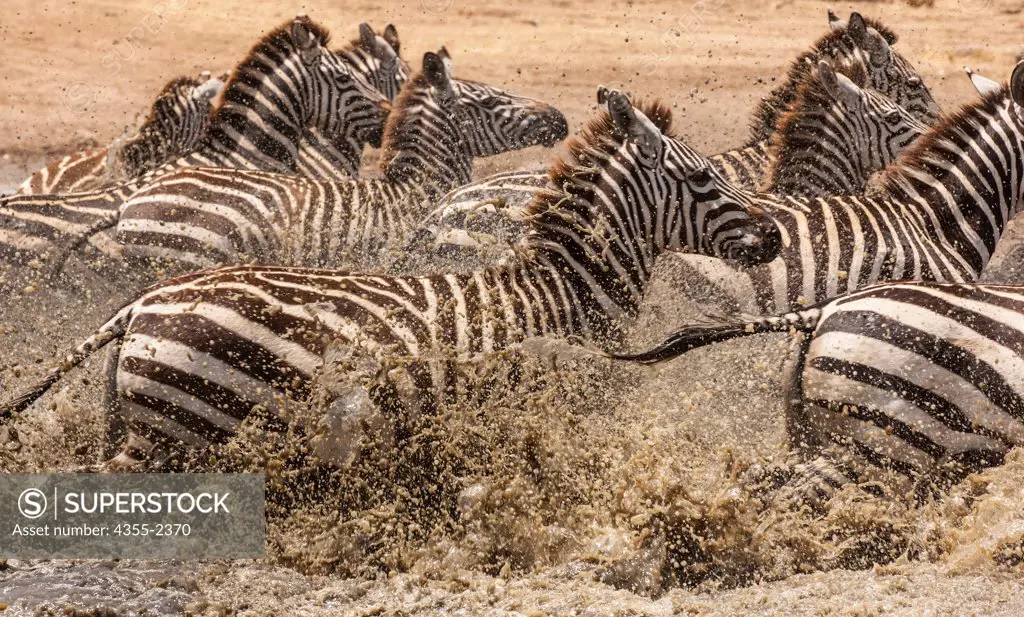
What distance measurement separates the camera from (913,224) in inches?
241

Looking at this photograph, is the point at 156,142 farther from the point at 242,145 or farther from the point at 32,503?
the point at 32,503

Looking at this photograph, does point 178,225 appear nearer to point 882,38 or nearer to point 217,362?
point 217,362

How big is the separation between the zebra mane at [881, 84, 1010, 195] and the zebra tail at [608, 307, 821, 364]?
198cm

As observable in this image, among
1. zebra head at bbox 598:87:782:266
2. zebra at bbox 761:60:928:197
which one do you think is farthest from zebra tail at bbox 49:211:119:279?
zebra at bbox 761:60:928:197

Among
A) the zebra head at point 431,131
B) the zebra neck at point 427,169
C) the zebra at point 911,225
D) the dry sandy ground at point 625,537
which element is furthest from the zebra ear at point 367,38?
the zebra at point 911,225

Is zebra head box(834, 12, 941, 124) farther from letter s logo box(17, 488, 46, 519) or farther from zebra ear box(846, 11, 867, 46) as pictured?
letter s logo box(17, 488, 46, 519)

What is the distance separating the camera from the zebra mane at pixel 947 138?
6.22 meters

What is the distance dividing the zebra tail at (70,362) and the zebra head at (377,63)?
571 centimetres

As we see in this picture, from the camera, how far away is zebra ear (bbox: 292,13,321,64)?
8.52 metres

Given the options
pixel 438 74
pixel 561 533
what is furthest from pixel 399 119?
pixel 561 533

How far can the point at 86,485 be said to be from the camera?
473 cm

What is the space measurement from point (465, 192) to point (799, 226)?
219 cm

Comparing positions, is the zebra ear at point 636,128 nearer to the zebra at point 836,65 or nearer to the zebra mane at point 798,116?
the zebra at point 836,65

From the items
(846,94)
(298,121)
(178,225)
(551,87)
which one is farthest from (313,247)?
(551,87)
